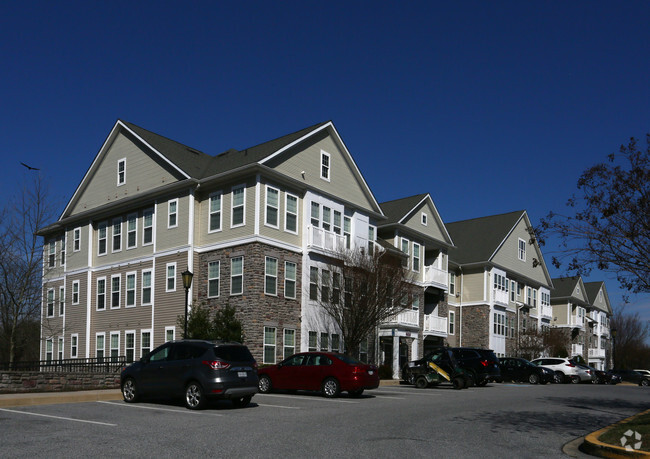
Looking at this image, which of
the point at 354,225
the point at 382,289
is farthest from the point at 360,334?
the point at 354,225

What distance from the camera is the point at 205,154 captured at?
38.3 meters

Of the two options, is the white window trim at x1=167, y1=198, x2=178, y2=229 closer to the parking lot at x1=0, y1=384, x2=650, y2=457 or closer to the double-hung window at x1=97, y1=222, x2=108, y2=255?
the double-hung window at x1=97, y1=222, x2=108, y2=255

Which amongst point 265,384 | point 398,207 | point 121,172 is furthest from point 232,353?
point 398,207

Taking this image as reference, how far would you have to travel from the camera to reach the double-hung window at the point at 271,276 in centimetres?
3050

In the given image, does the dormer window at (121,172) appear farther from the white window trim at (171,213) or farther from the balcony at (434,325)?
the balcony at (434,325)

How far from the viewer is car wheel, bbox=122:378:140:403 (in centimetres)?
1888

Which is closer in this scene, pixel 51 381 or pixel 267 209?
pixel 51 381

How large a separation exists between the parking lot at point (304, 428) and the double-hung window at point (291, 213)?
489 inches

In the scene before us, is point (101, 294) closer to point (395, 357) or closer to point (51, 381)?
point (51, 381)

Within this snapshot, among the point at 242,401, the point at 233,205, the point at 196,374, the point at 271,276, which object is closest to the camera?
the point at 196,374

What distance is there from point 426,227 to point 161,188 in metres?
18.7

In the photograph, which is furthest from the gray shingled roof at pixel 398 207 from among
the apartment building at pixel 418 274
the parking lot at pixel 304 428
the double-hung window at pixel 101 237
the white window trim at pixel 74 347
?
the parking lot at pixel 304 428

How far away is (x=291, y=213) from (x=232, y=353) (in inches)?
596

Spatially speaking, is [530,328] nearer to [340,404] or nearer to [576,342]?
[576,342]
